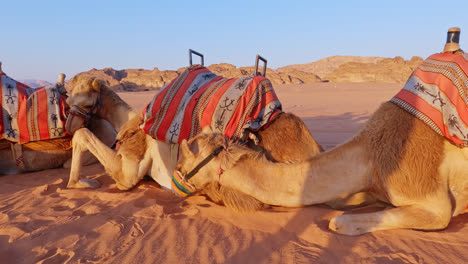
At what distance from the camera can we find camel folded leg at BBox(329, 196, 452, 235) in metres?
2.45

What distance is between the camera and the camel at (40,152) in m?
4.75

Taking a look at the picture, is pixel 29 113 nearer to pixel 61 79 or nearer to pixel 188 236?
pixel 61 79

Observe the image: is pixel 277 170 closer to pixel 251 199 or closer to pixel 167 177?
pixel 251 199

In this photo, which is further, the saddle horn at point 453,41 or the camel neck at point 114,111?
the camel neck at point 114,111

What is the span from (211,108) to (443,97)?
78.2 inches

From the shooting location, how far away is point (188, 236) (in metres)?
2.56

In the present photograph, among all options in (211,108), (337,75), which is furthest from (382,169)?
(337,75)

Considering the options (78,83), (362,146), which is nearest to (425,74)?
(362,146)

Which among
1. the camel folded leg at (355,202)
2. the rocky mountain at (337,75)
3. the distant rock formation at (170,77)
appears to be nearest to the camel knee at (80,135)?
the camel folded leg at (355,202)

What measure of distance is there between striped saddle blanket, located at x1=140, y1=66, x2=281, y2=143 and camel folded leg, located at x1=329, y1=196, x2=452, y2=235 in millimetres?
1159

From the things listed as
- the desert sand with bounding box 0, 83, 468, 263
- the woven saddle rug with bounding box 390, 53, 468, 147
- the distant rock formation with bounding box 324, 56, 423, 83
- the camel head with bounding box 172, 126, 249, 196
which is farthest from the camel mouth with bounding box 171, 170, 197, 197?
the distant rock formation with bounding box 324, 56, 423, 83

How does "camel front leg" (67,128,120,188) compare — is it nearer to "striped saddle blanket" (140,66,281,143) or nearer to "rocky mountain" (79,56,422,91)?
"striped saddle blanket" (140,66,281,143)

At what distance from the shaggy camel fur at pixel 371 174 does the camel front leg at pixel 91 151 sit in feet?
5.14

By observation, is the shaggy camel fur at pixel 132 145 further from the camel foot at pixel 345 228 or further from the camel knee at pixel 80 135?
the camel foot at pixel 345 228
